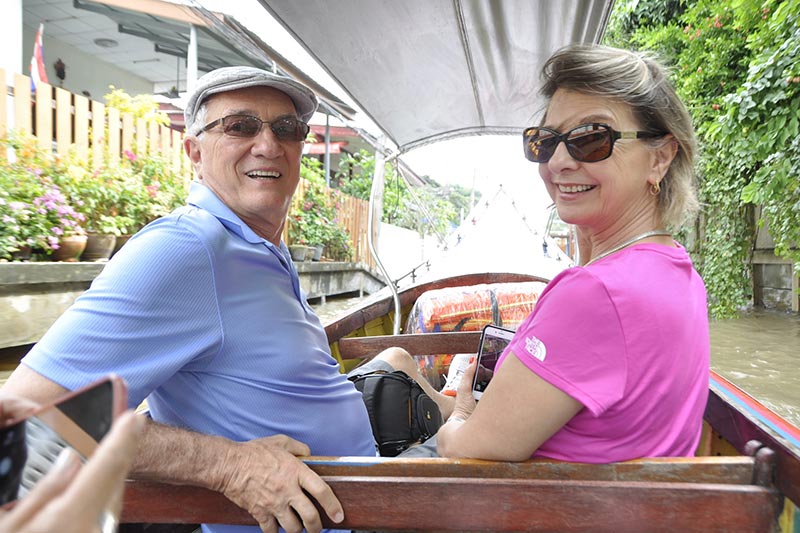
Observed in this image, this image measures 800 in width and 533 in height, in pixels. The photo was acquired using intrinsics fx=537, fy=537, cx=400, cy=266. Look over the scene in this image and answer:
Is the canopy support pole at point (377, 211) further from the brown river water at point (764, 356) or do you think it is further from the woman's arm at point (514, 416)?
the woman's arm at point (514, 416)

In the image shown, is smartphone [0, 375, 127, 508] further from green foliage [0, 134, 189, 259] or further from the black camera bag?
green foliage [0, 134, 189, 259]

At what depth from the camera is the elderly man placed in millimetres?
958

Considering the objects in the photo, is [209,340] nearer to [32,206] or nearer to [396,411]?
[396,411]

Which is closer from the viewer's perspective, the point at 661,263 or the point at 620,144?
the point at 661,263

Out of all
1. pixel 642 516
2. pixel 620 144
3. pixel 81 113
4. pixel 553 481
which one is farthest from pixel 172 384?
pixel 81 113

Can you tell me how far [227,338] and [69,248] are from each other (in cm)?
423

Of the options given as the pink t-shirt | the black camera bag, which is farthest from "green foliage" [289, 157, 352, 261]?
the pink t-shirt

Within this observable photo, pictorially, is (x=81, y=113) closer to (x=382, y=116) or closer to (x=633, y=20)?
(x=382, y=116)

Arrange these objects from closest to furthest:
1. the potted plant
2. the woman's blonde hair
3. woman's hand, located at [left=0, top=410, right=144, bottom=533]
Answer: woman's hand, located at [left=0, top=410, right=144, bottom=533]
the woman's blonde hair
the potted plant

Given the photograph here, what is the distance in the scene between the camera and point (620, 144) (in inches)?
45.6

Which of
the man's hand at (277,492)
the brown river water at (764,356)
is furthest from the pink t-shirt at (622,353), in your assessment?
the brown river water at (764,356)

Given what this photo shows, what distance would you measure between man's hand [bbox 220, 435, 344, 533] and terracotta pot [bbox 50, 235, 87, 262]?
4.34 metres

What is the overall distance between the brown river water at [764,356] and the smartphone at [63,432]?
3475 mm

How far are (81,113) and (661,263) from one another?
19.3ft
